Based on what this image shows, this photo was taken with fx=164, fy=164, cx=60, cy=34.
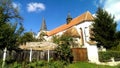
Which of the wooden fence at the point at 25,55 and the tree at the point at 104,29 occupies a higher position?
the tree at the point at 104,29

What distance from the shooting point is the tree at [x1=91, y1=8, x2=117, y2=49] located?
101ft

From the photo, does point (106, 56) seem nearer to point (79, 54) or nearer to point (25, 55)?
point (79, 54)

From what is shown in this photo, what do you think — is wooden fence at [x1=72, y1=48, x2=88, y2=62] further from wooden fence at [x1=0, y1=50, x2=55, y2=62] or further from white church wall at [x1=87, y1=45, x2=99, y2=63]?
wooden fence at [x1=0, y1=50, x2=55, y2=62]

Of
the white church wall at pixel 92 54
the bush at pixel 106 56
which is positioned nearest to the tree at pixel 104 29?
the bush at pixel 106 56

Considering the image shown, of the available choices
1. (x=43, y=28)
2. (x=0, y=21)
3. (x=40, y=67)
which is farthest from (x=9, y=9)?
(x=43, y=28)

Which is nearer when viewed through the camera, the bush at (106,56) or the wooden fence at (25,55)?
the wooden fence at (25,55)

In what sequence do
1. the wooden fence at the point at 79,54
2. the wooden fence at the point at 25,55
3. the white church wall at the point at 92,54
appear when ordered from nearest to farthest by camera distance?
the wooden fence at the point at 25,55 → the wooden fence at the point at 79,54 → the white church wall at the point at 92,54

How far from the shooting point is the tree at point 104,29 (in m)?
30.9

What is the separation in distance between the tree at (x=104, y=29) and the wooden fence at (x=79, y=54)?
454 inches

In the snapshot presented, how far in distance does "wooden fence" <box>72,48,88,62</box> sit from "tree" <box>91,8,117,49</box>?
11529mm

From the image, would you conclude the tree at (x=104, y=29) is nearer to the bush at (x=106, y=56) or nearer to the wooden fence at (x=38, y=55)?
the bush at (x=106, y=56)

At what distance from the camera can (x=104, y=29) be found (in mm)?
32250

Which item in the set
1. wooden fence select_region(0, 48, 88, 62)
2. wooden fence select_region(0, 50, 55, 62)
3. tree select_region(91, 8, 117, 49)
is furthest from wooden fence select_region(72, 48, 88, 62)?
tree select_region(91, 8, 117, 49)

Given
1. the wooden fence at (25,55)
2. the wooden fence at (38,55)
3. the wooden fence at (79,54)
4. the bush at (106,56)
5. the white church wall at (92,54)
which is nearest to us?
the wooden fence at (25,55)
